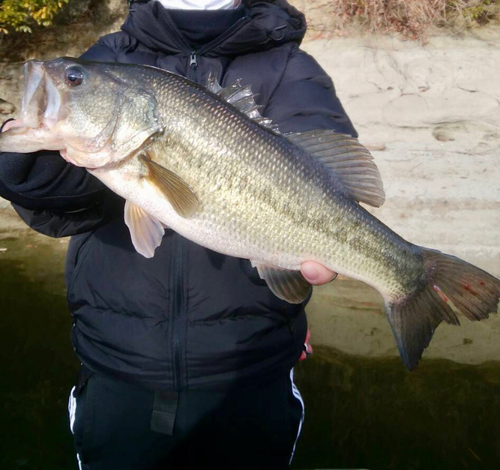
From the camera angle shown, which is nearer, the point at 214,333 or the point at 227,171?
the point at 227,171

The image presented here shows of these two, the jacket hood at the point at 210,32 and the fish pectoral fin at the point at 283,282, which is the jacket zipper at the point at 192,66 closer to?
the jacket hood at the point at 210,32

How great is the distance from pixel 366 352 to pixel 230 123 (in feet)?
10.0

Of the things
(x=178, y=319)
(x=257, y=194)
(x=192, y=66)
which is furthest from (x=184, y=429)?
(x=192, y=66)

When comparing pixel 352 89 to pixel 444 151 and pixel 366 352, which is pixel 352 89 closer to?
pixel 444 151

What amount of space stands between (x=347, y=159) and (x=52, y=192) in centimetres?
95

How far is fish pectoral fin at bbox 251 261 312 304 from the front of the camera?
1.87m

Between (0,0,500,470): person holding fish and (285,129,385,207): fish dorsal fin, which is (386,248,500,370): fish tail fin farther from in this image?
(285,129,385,207): fish dorsal fin

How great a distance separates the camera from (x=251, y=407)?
2.03 meters

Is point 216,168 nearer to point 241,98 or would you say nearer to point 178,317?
point 241,98

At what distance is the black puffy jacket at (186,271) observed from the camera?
1949 millimetres

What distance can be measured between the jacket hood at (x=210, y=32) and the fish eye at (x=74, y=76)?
1.50 ft

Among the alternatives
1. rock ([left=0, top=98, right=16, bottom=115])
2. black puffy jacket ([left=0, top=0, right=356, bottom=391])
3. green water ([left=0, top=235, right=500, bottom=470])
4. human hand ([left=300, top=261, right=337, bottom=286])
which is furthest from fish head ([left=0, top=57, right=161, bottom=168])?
rock ([left=0, top=98, right=16, bottom=115])

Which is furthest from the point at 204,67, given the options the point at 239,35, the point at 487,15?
the point at 487,15

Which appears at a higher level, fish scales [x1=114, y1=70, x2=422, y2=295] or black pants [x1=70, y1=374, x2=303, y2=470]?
fish scales [x1=114, y1=70, x2=422, y2=295]
